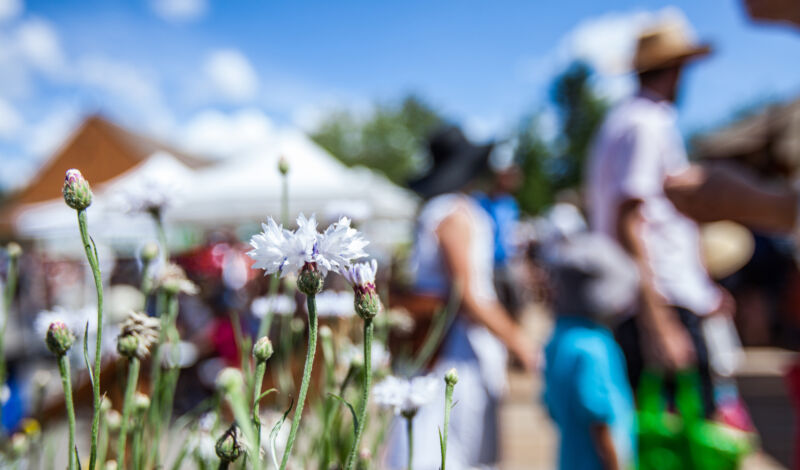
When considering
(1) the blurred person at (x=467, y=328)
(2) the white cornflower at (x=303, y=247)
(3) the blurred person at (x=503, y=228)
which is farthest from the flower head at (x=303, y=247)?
(3) the blurred person at (x=503, y=228)

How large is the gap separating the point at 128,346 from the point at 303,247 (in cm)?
21

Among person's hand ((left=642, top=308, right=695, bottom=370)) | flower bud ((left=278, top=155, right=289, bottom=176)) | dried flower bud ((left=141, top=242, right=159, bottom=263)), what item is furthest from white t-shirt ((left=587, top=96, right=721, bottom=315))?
dried flower bud ((left=141, top=242, right=159, bottom=263))

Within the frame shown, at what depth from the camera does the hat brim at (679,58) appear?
2084mm

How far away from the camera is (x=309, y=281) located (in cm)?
42

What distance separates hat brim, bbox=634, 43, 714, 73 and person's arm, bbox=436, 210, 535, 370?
0.91 metres

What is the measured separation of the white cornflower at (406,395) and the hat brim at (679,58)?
1.96m

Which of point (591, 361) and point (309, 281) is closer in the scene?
point (309, 281)

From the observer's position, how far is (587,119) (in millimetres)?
40344

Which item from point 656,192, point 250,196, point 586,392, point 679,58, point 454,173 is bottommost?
point 586,392

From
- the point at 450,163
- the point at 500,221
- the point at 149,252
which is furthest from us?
the point at 500,221

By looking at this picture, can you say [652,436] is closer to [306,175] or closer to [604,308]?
[604,308]

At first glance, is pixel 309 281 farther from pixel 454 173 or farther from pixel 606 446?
pixel 454 173

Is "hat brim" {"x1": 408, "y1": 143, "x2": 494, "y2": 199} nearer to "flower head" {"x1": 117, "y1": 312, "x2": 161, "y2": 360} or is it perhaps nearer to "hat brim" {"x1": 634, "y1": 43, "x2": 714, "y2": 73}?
"hat brim" {"x1": 634, "y1": 43, "x2": 714, "y2": 73}

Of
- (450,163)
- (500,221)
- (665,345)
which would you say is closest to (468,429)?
(665,345)
